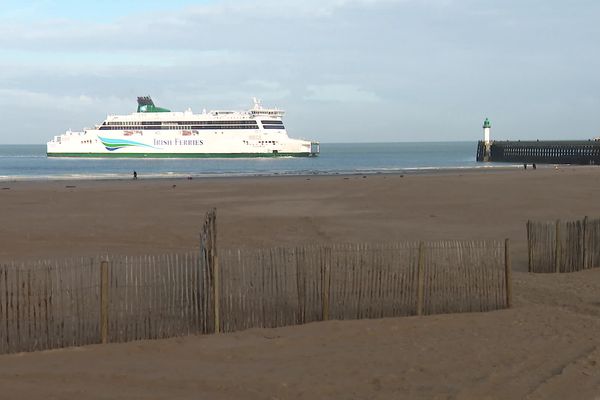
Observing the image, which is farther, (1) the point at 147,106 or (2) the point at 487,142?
(1) the point at 147,106

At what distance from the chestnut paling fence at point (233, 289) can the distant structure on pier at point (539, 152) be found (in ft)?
174

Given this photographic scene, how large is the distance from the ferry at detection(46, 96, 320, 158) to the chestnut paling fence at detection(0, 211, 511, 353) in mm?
74412

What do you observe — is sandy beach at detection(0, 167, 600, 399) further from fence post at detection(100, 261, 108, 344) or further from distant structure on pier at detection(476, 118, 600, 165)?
distant structure on pier at detection(476, 118, 600, 165)

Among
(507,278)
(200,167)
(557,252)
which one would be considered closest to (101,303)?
(507,278)

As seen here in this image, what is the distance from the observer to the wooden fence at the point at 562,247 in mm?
9984

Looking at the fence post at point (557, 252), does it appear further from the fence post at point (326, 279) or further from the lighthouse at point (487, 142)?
the lighthouse at point (487, 142)

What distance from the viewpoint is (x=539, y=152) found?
212 ft

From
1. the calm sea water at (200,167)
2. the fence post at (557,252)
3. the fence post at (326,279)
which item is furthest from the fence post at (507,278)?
the calm sea water at (200,167)

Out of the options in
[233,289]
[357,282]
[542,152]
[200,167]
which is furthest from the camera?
[542,152]

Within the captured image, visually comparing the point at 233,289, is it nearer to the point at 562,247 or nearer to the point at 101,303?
the point at 101,303

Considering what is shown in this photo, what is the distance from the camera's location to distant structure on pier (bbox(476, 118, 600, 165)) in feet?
193

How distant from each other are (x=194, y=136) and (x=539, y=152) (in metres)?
37.6

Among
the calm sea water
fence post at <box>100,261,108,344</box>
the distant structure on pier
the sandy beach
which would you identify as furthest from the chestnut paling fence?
the distant structure on pier

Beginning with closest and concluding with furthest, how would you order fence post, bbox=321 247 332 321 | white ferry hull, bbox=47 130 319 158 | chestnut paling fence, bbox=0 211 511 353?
chestnut paling fence, bbox=0 211 511 353 → fence post, bbox=321 247 332 321 → white ferry hull, bbox=47 130 319 158
